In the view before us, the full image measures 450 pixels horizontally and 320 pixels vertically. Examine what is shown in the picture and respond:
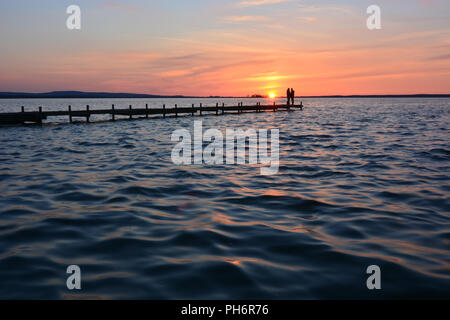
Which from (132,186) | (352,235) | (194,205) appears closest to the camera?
(352,235)

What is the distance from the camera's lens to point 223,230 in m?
6.19

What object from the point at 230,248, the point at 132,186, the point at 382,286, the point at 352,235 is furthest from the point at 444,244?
the point at 132,186

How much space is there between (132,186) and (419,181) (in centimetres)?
788

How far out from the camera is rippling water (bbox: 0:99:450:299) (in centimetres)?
439

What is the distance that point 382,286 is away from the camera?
14.5 ft

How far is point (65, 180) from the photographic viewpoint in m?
9.91

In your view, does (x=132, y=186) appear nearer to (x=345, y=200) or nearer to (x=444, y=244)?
(x=345, y=200)

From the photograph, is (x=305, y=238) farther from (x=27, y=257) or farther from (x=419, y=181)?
(x=419, y=181)

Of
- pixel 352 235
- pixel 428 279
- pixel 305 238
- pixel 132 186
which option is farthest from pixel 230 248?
pixel 132 186

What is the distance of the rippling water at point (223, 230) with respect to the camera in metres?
4.39

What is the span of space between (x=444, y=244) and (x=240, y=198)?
4.12 m
